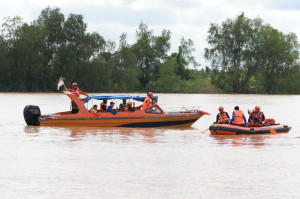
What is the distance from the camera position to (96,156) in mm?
16781

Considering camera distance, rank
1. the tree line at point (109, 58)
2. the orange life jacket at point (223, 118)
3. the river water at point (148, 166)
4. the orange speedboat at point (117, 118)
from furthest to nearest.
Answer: the tree line at point (109, 58) < the orange speedboat at point (117, 118) < the orange life jacket at point (223, 118) < the river water at point (148, 166)

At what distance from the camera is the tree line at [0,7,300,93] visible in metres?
91.1

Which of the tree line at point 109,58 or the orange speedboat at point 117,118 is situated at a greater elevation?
the tree line at point 109,58

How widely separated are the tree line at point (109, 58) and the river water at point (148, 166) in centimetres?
6899

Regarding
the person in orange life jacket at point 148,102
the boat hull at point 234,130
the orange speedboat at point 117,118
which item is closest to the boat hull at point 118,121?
the orange speedboat at point 117,118

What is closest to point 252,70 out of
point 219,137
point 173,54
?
point 173,54

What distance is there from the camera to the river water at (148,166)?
11562 millimetres

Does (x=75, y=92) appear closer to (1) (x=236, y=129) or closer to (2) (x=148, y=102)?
(2) (x=148, y=102)

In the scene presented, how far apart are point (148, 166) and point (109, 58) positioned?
85293 millimetres

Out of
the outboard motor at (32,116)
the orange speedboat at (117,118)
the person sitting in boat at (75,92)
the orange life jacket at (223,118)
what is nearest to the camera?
the orange life jacket at (223,118)

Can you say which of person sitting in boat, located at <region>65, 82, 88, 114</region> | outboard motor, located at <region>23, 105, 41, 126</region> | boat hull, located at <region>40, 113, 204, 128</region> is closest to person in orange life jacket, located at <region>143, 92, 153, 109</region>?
boat hull, located at <region>40, 113, 204, 128</region>

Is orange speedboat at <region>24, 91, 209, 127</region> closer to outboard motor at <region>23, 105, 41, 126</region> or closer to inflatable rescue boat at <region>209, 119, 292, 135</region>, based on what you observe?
outboard motor at <region>23, 105, 41, 126</region>

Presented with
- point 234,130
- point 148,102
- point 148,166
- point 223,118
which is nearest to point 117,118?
point 148,102

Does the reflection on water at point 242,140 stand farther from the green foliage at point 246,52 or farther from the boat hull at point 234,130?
the green foliage at point 246,52
